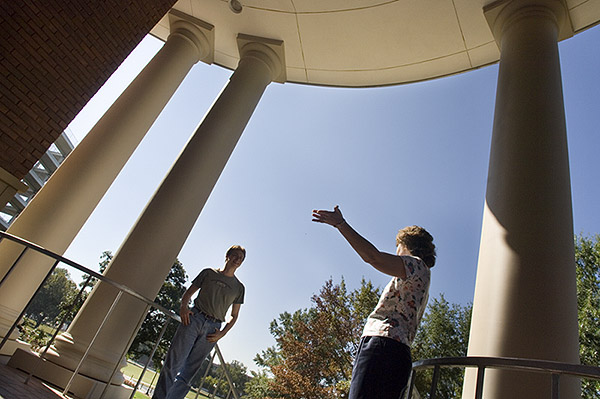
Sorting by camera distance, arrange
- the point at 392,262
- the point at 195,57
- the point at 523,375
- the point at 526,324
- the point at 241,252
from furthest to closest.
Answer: the point at 195,57, the point at 241,252, the point at 526,324, the point at 523,375, the point at 392,262

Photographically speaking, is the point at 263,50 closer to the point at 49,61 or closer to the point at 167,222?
the point at 167,222

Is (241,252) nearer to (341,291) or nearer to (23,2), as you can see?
(23,2)

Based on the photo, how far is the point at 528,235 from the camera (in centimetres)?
553

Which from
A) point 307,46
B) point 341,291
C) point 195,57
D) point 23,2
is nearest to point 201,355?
point 23,2

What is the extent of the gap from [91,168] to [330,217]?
8.52m

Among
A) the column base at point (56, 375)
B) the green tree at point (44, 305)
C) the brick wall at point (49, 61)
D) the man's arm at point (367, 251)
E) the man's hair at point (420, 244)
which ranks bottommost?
the column base at point (56, 375)

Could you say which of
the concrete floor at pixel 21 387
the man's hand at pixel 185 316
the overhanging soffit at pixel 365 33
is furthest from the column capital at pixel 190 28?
the concrete floor at pixel 21 387

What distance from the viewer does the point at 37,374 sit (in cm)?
664

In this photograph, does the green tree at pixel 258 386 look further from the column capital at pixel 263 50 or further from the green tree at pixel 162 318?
the column capital at pixel 263 50

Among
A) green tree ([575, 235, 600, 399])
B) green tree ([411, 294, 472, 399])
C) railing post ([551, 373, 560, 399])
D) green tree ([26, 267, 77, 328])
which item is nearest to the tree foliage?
green tree ([411, 294, 472, 399])

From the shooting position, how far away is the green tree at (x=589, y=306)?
891 inches

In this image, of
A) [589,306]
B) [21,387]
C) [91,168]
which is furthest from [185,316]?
[589,306]

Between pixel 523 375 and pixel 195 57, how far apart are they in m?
13.2

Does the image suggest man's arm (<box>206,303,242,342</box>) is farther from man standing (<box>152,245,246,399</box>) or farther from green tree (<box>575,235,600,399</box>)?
green tree (<box>575,235,600,399</box>)
